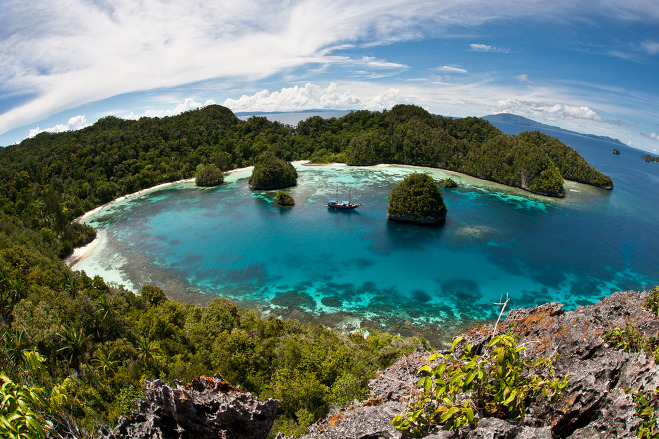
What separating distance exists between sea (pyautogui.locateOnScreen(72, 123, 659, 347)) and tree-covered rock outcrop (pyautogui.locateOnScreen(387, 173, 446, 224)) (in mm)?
2686

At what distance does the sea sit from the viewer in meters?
43.7

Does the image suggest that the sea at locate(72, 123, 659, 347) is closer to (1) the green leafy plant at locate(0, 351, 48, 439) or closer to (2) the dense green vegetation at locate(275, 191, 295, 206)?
(2) the dense green vegetation at locate(275, 191, 295, 206)

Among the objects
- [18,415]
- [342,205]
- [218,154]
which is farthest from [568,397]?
[218,154]

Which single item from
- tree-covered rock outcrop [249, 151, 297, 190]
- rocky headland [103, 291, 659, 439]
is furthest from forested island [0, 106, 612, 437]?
tree-covered rock outcrop [249, 151, 297, 190]

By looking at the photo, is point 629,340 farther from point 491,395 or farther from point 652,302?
point 652,302

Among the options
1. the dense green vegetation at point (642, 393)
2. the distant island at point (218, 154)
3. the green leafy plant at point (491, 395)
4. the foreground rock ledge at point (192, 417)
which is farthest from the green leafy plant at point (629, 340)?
the distant island at point (218, 154)

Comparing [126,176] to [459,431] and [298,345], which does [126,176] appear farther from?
[459,431]

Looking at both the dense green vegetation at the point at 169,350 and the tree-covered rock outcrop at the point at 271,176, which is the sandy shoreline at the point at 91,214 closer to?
the dense green vegetation at the point at 169,350

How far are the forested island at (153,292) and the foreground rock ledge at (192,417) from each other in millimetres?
2152

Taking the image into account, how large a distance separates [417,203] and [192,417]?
63.8 metres

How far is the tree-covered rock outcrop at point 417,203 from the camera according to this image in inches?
2709

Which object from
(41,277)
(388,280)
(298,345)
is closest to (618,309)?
(298,345)

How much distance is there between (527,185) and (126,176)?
123469 millimetres

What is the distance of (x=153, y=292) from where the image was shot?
4038cm
